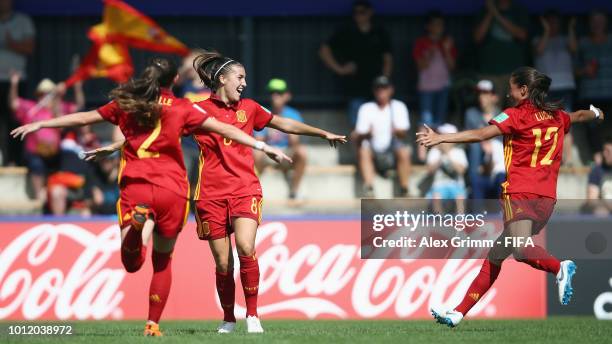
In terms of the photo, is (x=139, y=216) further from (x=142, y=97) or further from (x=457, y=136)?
(x=457, y=136)

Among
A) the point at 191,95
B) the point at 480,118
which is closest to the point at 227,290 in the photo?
the point at 191,95

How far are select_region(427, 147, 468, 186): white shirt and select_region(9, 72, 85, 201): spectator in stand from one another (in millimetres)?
5131

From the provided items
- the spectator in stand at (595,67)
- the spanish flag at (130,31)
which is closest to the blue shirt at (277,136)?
the spanish flag at (130,31)

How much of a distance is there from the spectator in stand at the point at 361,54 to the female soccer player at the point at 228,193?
282 inches

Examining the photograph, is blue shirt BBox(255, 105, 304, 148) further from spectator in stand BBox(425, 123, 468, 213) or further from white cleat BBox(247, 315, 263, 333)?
white cleat BBox(247, 315, 263, 333)

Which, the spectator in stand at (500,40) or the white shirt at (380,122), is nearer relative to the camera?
the white shirt at (380,122)

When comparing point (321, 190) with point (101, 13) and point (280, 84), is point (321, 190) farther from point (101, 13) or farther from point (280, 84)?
point (101, 13)

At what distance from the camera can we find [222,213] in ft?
33.0

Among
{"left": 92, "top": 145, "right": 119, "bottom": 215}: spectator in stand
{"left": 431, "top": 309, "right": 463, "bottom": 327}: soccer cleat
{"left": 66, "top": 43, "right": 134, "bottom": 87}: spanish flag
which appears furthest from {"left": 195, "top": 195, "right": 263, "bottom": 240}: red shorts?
{"left": 66, "top": 43, "right": 134, "bottom": 87}: spanish flag

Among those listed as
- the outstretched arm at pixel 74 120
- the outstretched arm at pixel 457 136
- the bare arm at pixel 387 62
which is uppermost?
the bare arm at pixel 387 62

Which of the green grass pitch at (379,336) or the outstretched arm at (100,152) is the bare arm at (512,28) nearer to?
the green grass pitch at (379,336)

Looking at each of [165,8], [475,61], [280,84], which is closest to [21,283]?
[280,84]

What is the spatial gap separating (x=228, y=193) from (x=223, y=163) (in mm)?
256

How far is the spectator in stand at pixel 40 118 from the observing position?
54.7ft
